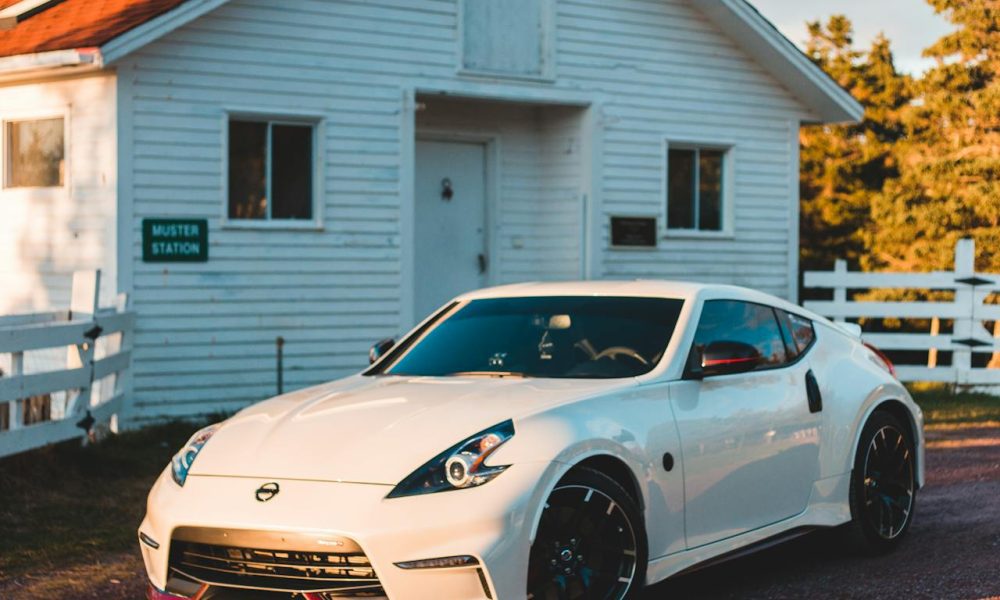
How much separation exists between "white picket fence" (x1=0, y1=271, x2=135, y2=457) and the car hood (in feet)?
13.1

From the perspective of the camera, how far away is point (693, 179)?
61.1ft

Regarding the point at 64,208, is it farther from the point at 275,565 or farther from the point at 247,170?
the point at 275,565

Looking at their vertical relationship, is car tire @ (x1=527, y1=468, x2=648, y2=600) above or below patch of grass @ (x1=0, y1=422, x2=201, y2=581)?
above

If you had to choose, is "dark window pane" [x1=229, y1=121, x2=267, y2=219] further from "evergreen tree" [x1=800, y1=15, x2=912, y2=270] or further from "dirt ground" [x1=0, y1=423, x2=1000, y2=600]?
"evergreen tree" [x1=800, y1=15, x2=912, y2=270]

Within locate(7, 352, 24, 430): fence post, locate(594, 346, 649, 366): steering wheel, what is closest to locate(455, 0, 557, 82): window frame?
locate(7, 352, 24, 430): fence post

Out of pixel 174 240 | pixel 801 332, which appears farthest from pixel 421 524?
pixel 174 240

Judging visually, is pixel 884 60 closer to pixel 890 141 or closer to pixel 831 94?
pixel 890 141

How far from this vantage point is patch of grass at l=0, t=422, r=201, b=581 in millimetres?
8031

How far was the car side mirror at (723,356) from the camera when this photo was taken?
6551 millimetres

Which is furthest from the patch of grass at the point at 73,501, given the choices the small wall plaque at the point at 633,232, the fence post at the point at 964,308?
the fence post at the point at 964,308

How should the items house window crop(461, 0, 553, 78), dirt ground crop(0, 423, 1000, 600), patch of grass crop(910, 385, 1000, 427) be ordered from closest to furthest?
dirt ground crop(0, 423, 1000, 600)
patch of grass crop(910, 385, 1000, 427)
house window crop(461, 0, 553, 78)

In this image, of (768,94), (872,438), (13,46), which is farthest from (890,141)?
(872,438)

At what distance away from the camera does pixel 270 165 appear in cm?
1498

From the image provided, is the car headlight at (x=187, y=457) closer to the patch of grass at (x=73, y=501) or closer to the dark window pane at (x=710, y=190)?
the patch of grass at (x=73, y=501)
